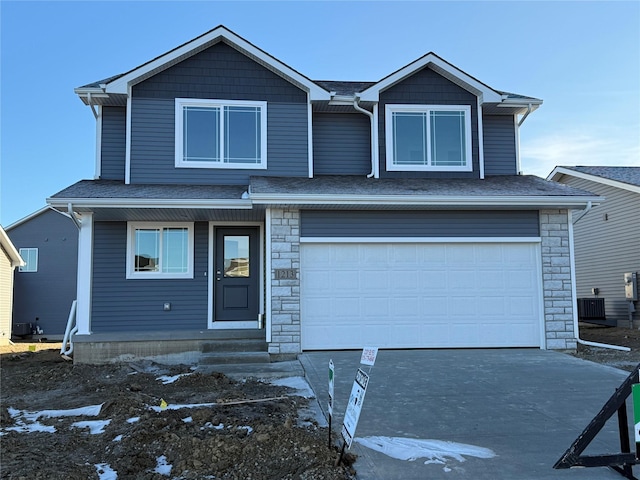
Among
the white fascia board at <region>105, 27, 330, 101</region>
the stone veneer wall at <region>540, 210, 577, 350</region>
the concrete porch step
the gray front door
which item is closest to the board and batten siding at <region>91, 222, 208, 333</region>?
the gray front door

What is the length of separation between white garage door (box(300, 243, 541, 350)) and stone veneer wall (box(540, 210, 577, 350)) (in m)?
0.18

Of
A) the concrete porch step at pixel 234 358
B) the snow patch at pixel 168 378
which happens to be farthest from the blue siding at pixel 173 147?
the snow patch at pixel 168 378

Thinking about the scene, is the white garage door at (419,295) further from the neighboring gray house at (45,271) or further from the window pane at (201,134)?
the neighboring gray house at (45,271)

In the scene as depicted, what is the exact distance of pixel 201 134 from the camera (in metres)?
10.8

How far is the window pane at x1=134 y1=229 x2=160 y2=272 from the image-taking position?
34.0 ft

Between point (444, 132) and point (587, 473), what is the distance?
27.4 feet

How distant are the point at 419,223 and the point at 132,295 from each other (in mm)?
5732

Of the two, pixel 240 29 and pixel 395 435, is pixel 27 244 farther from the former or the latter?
pixel 395 435

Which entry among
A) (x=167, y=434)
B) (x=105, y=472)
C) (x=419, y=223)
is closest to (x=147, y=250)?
(x=419, y=223)

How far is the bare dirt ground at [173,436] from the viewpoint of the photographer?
4102mm

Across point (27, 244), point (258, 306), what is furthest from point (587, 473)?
point (27, 244)

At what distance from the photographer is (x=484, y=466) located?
426 cm

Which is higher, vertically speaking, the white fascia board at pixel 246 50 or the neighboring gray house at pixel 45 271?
the white fascia board at pixel 246 50

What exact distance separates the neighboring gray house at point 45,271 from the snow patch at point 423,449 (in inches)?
843
